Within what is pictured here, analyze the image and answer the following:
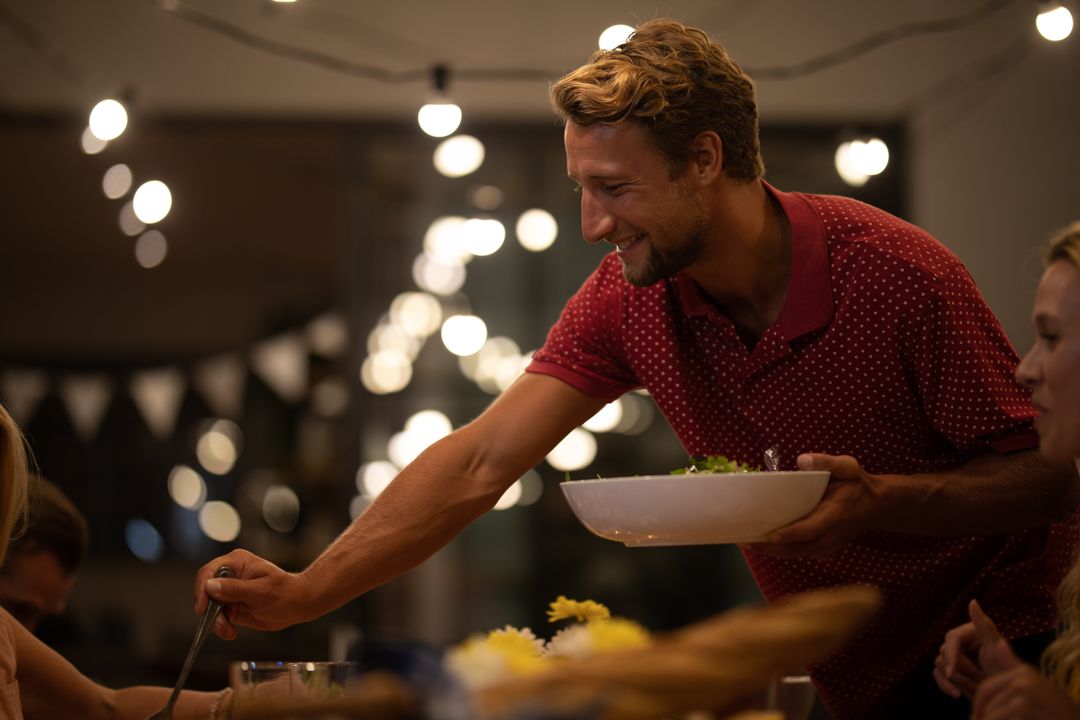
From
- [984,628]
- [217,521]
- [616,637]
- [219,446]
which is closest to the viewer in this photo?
[616,637]

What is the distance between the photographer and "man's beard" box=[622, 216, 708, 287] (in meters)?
1.69

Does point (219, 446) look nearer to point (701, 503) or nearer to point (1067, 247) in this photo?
point (701, 503)

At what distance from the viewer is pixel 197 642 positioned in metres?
1.38

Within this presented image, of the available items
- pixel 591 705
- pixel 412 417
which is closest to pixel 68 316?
pixel 412 417

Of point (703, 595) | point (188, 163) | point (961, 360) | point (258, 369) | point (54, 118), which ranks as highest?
point (188, 163)

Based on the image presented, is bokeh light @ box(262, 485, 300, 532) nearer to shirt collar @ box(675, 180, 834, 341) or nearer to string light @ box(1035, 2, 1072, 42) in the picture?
string light @ box(1035, 2, 1072, 42)

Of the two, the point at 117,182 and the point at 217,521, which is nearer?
the point at 117,182

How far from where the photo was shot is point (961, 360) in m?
1.55

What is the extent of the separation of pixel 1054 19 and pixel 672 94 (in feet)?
6.79

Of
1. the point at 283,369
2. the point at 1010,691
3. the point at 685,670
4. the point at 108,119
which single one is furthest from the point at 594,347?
the point at 283,369

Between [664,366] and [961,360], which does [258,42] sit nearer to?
[664,366]

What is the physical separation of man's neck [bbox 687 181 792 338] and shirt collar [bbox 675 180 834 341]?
4 cm

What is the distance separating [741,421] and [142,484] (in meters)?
6.51

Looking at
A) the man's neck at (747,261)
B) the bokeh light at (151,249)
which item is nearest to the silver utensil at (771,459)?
the man's neck at (747,261)
